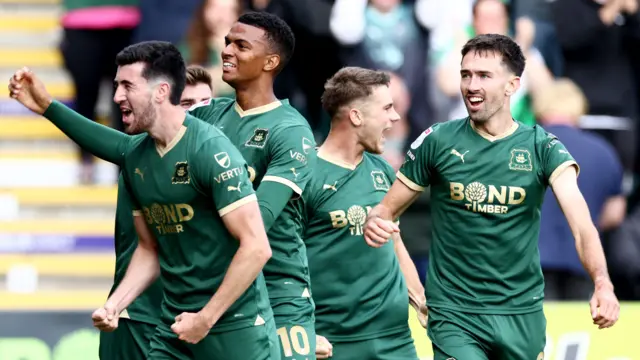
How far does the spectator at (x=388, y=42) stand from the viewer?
1277 cm

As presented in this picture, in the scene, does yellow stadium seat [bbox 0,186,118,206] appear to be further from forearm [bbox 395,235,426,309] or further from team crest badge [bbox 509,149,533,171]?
team crest badge [bbox 509,149,533,171]

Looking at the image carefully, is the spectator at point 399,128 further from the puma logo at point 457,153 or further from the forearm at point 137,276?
the forearm at point 137,276

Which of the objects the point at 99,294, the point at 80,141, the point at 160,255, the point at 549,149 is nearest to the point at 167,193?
the point at 160,255

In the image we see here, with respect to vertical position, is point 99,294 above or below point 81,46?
below

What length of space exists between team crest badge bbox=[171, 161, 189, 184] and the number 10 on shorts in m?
1.41

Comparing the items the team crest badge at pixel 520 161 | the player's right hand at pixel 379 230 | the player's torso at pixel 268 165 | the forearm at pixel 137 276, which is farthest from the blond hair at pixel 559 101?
the forearm at pixel 137 276

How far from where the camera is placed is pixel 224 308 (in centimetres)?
677

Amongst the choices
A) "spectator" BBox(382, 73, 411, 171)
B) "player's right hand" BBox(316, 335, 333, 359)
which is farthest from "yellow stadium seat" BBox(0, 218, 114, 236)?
"player's right hand" BBox(316, 335, 333, 359)

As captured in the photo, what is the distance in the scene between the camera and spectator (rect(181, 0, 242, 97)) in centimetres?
1266

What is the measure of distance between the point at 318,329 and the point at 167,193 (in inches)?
85.7

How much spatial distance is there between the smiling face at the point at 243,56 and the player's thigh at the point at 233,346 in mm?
1633

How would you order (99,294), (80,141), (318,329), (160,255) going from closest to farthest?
(160,255) < (80,141) < (318,329) < (99,294)

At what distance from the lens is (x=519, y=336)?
8.00 meters

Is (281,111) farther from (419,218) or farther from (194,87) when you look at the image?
(419,218)
